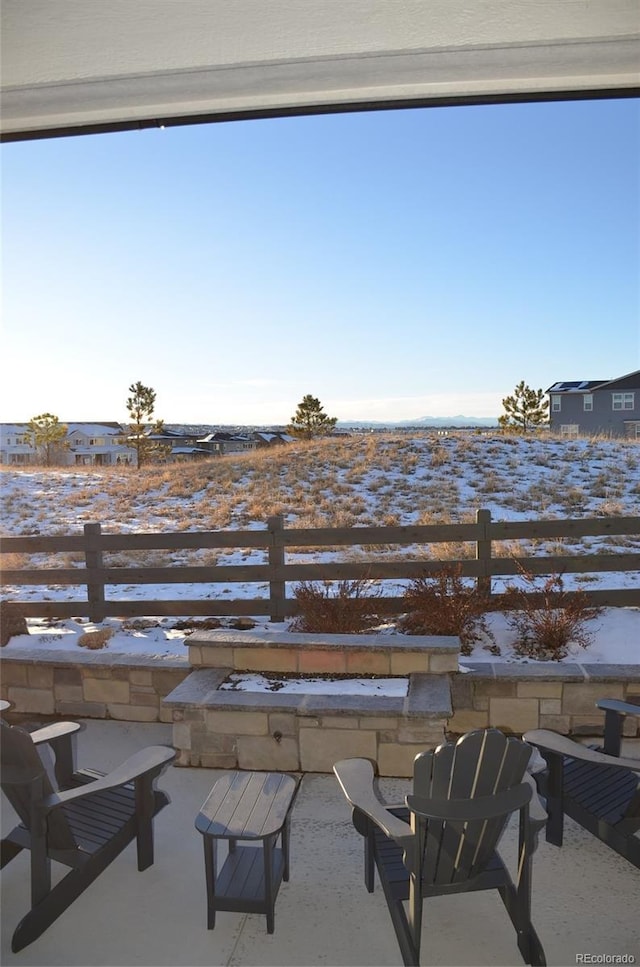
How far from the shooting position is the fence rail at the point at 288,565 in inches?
196

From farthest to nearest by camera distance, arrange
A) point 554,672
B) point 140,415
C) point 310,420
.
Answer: point 310,420, point 140,415, point 554,672

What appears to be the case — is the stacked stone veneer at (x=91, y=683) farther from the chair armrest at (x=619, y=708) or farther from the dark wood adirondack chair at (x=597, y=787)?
the chair armrest at (x=619, y=708)

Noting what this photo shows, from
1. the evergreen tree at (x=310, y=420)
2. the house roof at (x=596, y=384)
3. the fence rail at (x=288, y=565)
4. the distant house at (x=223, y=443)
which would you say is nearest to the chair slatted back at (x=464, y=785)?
the fence rail at (x=288, y=565)

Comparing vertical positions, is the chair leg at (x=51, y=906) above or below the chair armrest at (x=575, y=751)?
below

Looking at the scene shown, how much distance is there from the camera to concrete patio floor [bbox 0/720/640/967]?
7.02ft

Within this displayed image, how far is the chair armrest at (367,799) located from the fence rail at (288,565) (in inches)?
95.1

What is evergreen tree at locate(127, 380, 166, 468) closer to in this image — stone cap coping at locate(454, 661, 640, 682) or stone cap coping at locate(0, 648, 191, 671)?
stone cap coping at locate(0, 648, 191, 671)

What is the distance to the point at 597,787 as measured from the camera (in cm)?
275

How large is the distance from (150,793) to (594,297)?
4.97m

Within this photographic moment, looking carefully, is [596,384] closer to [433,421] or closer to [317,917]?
[433,421]

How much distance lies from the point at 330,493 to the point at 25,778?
35.6 feet

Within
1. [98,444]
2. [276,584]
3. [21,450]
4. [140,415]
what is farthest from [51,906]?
[98,444]

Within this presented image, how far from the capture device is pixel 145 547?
207 inches

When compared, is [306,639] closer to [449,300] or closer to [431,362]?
[449,300]
